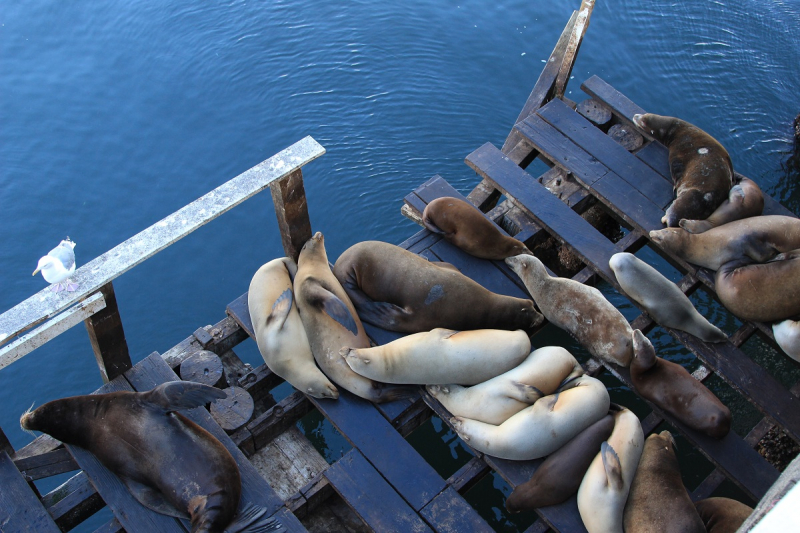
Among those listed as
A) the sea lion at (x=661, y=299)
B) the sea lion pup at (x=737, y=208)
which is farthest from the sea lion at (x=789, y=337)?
the sea lion pup at (x=737, y=208)

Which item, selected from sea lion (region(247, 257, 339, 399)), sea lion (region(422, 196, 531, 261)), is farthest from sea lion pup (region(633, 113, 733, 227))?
sea lion (region(247, 257, 339, 399))

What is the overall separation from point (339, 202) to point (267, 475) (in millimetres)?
3943

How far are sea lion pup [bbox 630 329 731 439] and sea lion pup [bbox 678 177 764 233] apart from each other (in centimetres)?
137

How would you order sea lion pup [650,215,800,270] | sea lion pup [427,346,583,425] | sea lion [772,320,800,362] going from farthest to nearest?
sea lion pup [650,215,800,270]
sea lion [772,320,800,362]
sea lion pup [427,346,583,425]

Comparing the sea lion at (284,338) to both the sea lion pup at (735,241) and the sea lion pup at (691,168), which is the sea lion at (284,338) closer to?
the sea lion pup at (735,241)

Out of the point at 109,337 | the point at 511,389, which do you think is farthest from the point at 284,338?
the point at 511,389

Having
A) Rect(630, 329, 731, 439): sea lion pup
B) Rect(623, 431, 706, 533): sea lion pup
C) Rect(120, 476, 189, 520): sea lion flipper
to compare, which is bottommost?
Rect(120, 476, 189, 520): sea lion flipper

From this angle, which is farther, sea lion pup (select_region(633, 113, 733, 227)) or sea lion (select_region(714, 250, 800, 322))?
sea lion pup (select_region(633, 113, 733, 227))

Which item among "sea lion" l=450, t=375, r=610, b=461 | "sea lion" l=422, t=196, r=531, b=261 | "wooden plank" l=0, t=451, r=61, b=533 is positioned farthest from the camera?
"sea lion" l=422, t=196, r=531, b=261

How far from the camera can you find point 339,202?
26.1 feet

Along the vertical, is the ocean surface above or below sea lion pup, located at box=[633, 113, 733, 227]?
below

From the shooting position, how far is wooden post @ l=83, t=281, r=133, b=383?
4.53m

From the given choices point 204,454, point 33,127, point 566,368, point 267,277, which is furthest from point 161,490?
point 33,127

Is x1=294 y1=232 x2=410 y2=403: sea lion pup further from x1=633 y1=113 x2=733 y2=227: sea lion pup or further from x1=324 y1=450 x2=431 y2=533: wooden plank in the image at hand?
x1=633 y1=113 x2=733 y2=227: sea lion pup
